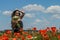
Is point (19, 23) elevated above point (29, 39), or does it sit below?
above

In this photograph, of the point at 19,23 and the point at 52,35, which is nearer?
the point at 52,35

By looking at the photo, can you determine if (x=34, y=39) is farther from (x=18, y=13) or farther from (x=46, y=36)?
(x=18, y=13)

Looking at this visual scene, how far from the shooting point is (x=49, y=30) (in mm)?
6848

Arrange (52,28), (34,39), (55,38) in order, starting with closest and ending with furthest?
(34,39) < (55,38) < (52,28)

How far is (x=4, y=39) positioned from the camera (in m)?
5.11

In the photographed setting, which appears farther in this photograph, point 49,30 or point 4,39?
point 49,30

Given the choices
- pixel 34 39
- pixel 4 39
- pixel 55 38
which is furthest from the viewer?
pixel 55 38

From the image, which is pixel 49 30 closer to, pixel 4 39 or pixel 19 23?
pixel 4 39

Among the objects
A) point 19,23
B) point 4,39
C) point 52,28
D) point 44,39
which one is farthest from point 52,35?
point 19,23

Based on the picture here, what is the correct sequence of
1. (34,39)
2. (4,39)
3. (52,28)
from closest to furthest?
1. (4,39)
2. (34,39)
3. (52,28)

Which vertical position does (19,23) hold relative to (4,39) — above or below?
above

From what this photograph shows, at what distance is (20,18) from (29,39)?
6.42 m

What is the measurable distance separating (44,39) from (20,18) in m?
6.47

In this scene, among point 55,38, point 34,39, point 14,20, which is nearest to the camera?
point 34,39
